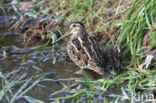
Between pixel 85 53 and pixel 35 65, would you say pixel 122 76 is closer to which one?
pixel 85 53

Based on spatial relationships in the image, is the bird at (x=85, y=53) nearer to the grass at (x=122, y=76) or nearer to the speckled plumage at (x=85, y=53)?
the speckled plumage at (x=85, y=53)

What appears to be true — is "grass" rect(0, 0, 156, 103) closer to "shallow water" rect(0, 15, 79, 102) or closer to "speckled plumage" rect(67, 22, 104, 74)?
"shallow water" rect(0, 15, 79, 102)

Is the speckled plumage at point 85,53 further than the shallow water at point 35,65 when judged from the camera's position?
Yes

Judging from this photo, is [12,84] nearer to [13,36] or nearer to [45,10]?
[13,36]

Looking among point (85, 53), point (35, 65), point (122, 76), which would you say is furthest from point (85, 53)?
point (35, 65)

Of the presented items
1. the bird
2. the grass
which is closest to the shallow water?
the grass

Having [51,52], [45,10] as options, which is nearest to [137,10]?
[51,52]

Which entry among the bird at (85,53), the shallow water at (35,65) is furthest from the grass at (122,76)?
the bird at (85,53)

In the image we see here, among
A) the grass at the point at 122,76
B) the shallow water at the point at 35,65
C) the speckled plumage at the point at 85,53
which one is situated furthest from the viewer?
the speckled plumage at the point at 85,53
